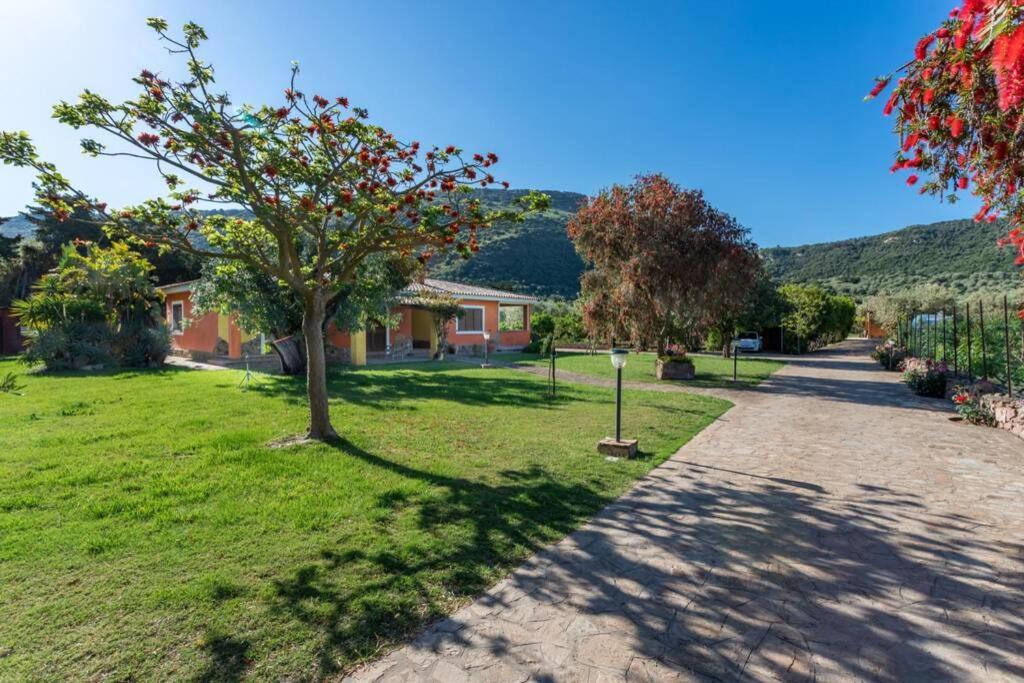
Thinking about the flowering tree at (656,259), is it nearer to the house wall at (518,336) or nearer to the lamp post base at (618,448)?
the lamp post base at (618,448)

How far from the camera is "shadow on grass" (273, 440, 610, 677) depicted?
2.89 metres

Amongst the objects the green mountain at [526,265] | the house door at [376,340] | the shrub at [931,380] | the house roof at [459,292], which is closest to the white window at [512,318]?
the house roof at [459,292]

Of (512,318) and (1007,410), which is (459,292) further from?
(1007,410)

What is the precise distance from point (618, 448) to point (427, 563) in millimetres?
3703

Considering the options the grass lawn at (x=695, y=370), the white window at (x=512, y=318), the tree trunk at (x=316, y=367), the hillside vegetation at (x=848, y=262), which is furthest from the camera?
the hillside vegetation at (x=848, y=262)

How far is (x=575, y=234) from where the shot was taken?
54.7ft

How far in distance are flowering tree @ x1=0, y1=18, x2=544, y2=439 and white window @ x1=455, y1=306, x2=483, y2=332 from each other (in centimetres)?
1766

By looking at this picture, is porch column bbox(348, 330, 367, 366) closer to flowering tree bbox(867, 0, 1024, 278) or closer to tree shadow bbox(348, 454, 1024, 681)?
tree shadow bbox(348, 454, 1024, 681)

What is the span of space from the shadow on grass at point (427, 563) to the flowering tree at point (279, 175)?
3157mm

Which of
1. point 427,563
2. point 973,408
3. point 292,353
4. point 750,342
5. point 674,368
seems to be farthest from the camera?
point 750,342

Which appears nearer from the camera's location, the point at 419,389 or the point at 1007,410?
the point at 1007,410

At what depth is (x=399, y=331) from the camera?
24469mm

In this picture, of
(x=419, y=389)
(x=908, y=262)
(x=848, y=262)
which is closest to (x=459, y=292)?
→ (x=419, y=389)

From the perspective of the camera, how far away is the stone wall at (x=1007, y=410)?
308 inches
